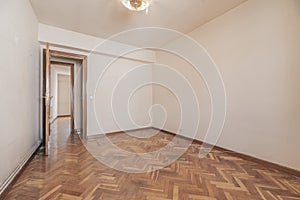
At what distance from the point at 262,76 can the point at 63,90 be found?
8748 millimetres

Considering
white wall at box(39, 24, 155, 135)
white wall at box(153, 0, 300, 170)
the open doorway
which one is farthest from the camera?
white wall at box(39, 24, 155, 135)

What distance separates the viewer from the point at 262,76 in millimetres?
2486

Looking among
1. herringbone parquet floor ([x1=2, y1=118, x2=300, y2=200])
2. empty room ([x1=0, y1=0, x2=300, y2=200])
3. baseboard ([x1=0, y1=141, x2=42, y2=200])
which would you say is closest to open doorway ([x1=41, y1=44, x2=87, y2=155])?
empty room ([x1=0, y1=0, x2=300, y2=200])

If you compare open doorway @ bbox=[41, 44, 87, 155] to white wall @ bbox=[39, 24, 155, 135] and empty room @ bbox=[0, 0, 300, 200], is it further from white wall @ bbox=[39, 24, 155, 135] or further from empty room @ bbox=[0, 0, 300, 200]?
white wall @ bbox=[39, 24, 155, 135]

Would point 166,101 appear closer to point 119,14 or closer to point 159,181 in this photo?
point 119,14

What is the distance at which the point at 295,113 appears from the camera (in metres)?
2.15

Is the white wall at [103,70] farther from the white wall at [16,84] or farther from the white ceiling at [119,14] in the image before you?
the white wall at [16,84]

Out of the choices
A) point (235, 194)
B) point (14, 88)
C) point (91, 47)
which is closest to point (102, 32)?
point (91, 47)

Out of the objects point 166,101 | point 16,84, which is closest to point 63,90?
point 166,101

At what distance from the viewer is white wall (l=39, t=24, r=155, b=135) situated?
357cm

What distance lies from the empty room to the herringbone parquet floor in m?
0.02

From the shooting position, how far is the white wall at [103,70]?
3.57 m

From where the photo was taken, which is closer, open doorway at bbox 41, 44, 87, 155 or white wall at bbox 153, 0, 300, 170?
white wall at bbox 153, 0, 300, 170

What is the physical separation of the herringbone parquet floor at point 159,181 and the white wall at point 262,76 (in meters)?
0.38
